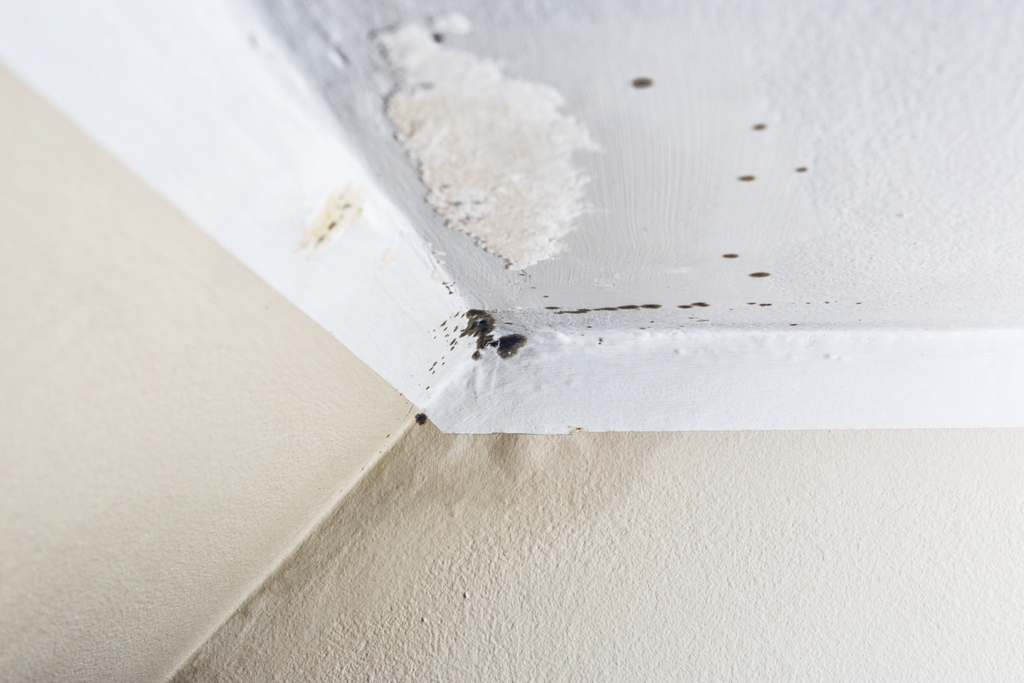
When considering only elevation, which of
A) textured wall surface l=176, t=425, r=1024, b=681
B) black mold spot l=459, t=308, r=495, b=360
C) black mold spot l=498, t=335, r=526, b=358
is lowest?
textured wall surface l=176, t=425, r=1024, b=681

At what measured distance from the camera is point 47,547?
0.48m

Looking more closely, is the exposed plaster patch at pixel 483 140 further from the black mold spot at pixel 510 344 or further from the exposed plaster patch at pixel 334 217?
the black mold spot at pixel 510 344

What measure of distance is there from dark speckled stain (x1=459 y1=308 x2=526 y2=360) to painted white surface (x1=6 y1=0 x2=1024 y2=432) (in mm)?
14

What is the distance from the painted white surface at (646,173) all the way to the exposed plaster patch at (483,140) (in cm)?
1

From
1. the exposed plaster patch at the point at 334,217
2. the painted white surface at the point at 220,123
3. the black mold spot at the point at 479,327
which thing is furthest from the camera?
the black mold spot at the point at 479,327

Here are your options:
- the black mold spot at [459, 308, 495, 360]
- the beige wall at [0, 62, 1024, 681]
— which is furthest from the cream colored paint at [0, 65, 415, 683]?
the black mold spot at [459, 308, 495, 360]

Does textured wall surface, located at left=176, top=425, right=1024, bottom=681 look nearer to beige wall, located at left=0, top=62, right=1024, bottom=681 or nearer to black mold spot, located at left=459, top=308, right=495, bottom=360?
beige wall, located at left=0, top=62, right=1024, bottom=681

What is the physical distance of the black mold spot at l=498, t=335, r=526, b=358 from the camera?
82 centimetres

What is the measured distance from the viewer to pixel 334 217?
1.46 feet

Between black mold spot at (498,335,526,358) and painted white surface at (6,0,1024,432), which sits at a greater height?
painted white surface at (6,0,1024,432)

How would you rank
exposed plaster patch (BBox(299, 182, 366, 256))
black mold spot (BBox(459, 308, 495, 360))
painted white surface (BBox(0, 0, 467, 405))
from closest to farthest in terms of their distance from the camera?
painted white surface (BBox(0, 0, 467, 405)), exposed plaster patch (BBox(299, 182, 366, 256)), black mold spot (BBox(459, 308, 495, 360))

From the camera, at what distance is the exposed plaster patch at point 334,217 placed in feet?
1.40

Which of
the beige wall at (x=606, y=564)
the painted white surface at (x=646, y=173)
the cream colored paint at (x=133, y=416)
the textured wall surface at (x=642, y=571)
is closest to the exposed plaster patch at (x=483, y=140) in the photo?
the painted white surface at (x=646, y=173)

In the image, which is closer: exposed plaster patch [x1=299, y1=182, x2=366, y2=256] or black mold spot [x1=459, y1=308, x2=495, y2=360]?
exposed plaster patch [x1=299, y1=182, x2=366, y2=256]
